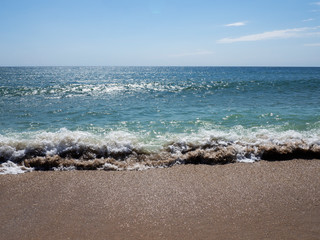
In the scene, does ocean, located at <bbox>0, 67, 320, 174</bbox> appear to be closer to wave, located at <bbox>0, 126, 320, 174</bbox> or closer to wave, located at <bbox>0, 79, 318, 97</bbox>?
wave, located at <bbox>0, 126, 320, 174</bbox>

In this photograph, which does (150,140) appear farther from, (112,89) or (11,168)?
(112,89)

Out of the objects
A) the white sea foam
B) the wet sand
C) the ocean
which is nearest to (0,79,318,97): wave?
the ocean

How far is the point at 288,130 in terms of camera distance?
672 centimetres

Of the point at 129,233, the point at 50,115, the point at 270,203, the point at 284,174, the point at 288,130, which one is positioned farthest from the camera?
the point at 50,115

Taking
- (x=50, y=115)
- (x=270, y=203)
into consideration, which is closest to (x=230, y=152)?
(x=270, y=203)

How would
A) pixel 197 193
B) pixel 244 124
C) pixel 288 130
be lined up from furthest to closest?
pixel 244 124 < pixel 288 130 < pixel 197 193

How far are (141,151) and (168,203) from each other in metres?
2.04

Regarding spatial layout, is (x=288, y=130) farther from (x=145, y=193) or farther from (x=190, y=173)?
(x=145, y=193)

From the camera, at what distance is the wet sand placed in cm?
285

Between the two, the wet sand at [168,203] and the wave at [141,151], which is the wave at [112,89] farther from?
the wet sand at [168,203]

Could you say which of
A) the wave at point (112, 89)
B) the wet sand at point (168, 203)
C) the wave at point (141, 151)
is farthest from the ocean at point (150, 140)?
the wave at point (112, 89)

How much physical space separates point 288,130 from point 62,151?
665 cm

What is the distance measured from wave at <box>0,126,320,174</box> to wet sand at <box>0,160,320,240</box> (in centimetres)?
30

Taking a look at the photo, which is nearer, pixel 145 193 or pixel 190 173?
pixel 145 193
